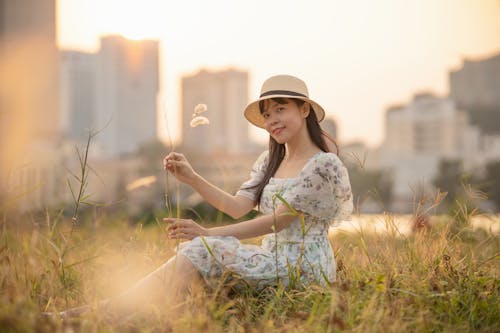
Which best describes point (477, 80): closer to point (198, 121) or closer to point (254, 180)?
point (254, 180)

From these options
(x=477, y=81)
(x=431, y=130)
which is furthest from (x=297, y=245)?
(x=477, y=81)

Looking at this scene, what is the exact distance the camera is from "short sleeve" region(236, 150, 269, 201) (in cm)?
312

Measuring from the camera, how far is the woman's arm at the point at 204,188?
9.14 ft

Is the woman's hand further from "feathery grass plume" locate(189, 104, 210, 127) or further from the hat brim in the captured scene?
the hat brim

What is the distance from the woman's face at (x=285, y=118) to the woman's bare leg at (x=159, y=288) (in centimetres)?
77

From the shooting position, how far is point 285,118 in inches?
114

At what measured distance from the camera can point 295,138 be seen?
297cm

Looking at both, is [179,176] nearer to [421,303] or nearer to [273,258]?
[273,258]

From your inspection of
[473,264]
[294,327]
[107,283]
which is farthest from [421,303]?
[107,283]

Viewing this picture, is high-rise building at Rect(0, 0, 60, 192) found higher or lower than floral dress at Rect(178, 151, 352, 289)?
higher

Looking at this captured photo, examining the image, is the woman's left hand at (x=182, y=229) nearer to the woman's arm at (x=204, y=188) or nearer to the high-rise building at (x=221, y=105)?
the woman's arm at (x=204, y=188)

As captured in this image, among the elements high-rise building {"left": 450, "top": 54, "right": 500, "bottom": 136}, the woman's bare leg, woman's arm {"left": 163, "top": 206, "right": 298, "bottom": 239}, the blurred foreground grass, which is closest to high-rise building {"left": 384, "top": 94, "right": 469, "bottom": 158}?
high-rise building {"left": 450, "top": 54, "right": 500, "bottom": 136}

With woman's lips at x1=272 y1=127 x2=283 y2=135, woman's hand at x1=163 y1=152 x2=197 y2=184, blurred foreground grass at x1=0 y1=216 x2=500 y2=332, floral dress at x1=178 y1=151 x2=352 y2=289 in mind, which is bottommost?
blurred foreground grass at x1=0 y1=216 x2=500 y2=332

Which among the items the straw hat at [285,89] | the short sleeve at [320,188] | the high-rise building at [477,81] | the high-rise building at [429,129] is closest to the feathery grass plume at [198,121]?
the straw hat at [285,89]
